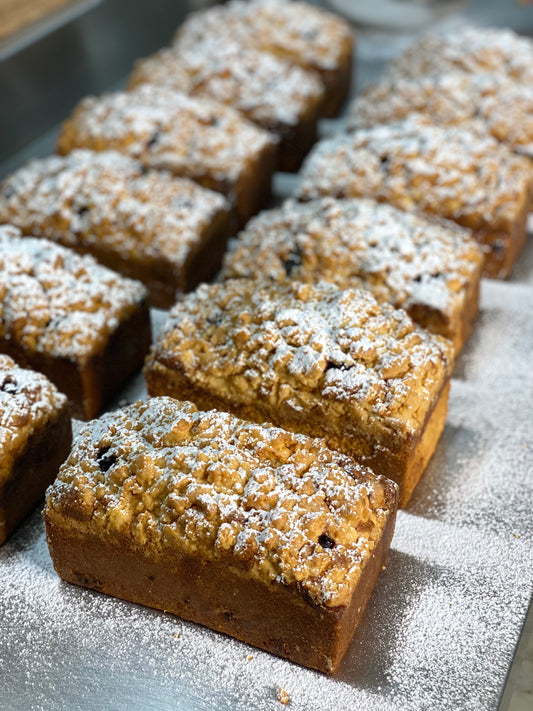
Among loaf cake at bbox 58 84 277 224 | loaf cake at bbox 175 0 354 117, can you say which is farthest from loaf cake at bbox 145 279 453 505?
loaf cake at bbox 175 0 354 117

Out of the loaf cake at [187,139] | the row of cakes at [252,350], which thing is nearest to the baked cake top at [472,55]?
the row of cakes at [252,350]

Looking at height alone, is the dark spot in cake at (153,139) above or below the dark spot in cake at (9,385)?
above

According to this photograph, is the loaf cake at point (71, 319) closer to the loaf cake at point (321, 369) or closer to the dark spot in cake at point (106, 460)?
the loaf cake at point (321, 369)

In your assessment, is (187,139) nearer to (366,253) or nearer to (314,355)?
(366,253)

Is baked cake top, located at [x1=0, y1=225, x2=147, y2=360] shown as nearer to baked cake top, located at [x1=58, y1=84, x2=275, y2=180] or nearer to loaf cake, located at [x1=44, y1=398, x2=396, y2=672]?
loaf cake, located at [x1=44, y1=398, x2=396, y2=672]

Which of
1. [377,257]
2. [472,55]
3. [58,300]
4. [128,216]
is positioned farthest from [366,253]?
[472,55]
